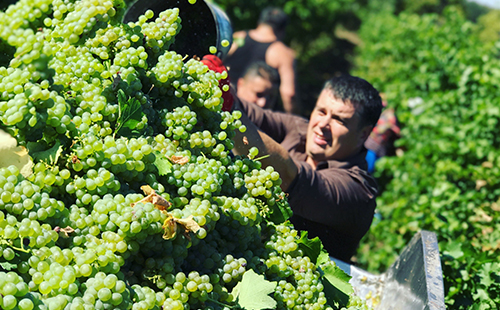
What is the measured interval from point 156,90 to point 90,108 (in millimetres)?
270

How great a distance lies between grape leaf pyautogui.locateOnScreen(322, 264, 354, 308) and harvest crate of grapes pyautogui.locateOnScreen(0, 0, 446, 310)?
4.7 inches

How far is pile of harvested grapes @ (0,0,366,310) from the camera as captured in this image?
3.38ft

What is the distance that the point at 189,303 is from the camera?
4.03 ft

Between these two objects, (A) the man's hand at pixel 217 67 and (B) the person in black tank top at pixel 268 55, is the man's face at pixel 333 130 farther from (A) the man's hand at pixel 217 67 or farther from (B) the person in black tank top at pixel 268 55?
(B) the person in black tank top at pixel 268 55

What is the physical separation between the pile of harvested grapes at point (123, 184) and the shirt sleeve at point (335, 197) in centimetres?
78

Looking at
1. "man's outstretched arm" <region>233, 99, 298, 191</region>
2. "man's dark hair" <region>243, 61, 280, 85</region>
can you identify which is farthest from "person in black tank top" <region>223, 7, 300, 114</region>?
"man's outstretched arm" <region>233, 99, 298, 191</region>

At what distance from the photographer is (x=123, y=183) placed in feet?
4.15

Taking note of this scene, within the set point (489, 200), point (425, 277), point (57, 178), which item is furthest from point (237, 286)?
point (489, 200)

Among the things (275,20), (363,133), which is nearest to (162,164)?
(363,133)

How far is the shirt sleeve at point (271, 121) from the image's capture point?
10.1 feet

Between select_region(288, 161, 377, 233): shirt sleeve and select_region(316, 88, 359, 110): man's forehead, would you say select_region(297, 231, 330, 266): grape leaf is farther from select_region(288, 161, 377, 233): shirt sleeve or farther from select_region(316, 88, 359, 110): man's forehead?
select_region(316, 88, 359, 110): man's forehead

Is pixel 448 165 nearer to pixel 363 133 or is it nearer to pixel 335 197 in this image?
pixel 363 133

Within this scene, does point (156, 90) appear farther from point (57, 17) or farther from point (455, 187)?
point (455, 187)

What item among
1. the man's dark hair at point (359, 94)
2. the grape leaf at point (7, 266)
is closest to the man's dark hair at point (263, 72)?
the man's dark hair at point (359, 94)
